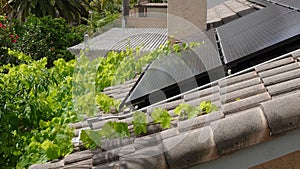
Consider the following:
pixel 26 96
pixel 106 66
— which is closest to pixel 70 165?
pixel 26 96

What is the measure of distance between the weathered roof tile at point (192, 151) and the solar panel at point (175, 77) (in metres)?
1.09

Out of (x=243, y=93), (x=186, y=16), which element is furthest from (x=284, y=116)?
(x=186, y=16)

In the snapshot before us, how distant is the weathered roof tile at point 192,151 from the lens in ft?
7.35

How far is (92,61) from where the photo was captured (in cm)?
536

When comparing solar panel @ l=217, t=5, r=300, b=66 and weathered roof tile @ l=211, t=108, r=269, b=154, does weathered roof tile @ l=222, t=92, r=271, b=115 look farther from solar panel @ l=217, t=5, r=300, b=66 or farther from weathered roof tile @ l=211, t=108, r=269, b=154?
solar panel @ l=217, t=5, r=300, b=66

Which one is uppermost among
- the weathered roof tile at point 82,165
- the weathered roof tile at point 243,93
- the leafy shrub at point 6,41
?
the weathered roof tile at point 243,93

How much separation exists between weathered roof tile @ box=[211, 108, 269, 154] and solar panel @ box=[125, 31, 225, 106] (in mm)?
1166

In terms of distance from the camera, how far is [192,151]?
2256 mm

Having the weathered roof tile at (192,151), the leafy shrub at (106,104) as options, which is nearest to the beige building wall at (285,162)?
the weathered roof tile at (192,151)

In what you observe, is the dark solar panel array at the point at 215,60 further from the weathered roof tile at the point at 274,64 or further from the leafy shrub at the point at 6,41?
the leafy shrub at the point at 6,41

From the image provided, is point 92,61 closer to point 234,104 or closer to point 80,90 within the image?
point 80,90

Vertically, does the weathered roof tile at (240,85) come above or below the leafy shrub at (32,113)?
above

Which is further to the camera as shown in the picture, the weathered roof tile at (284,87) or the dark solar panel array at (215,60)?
the dark solar panel array at (215,60)

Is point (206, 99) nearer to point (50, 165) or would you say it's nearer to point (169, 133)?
point (169, 133)
